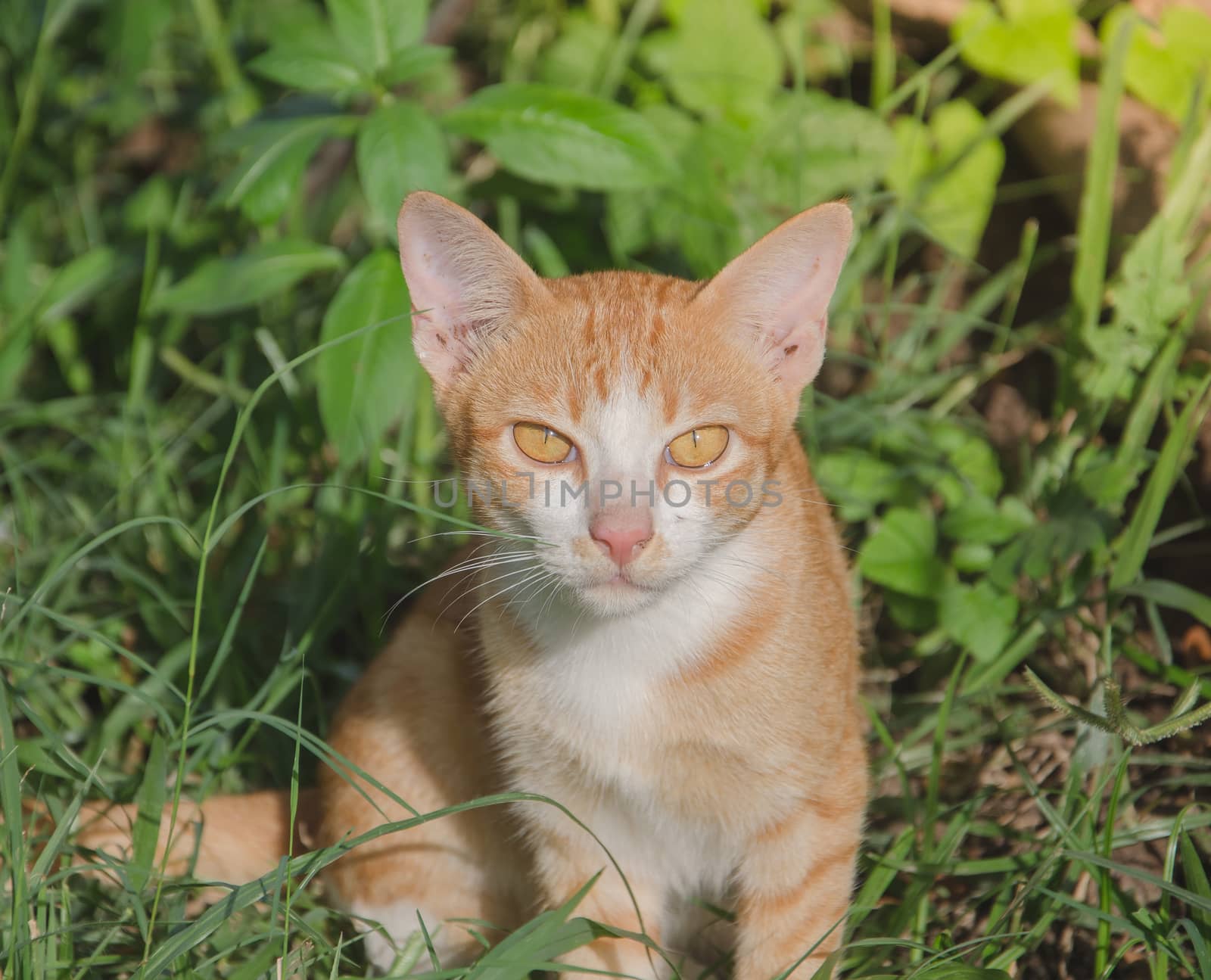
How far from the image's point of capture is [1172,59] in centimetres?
311

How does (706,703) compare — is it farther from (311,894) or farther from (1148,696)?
(1148,696)

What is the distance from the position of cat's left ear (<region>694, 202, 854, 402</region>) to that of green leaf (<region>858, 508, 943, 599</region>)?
0.78 meters

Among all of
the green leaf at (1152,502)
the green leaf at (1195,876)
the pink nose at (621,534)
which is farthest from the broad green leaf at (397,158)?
the green leaf at (1195,876)

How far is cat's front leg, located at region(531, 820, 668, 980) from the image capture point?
6.86 feet

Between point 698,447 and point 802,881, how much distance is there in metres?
0.79

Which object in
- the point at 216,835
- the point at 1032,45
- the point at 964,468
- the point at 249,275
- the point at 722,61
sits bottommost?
the point at 216,835

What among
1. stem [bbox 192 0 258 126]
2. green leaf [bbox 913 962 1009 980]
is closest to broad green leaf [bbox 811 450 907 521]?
green leaf [bbox 913 962 1009 980]

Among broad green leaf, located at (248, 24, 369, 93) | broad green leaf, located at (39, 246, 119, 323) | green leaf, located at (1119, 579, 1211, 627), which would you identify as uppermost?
broad green leaf, located at (248, 24, 369, 93)

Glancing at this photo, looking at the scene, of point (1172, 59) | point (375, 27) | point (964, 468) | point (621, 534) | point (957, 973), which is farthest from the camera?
point (1172, 59)

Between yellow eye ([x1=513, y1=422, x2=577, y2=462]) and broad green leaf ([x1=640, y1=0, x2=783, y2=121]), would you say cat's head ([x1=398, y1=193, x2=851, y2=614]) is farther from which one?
broad green leaf ([x1=640, y1=0, x2=783, y2=121])

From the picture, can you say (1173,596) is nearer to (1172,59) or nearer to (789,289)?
(789,289)

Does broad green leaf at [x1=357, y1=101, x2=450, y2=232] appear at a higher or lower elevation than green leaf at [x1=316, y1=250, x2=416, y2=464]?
higher

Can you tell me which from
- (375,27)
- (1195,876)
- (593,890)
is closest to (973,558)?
(1195,876)

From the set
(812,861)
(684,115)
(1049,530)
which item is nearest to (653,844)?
(812,861)
